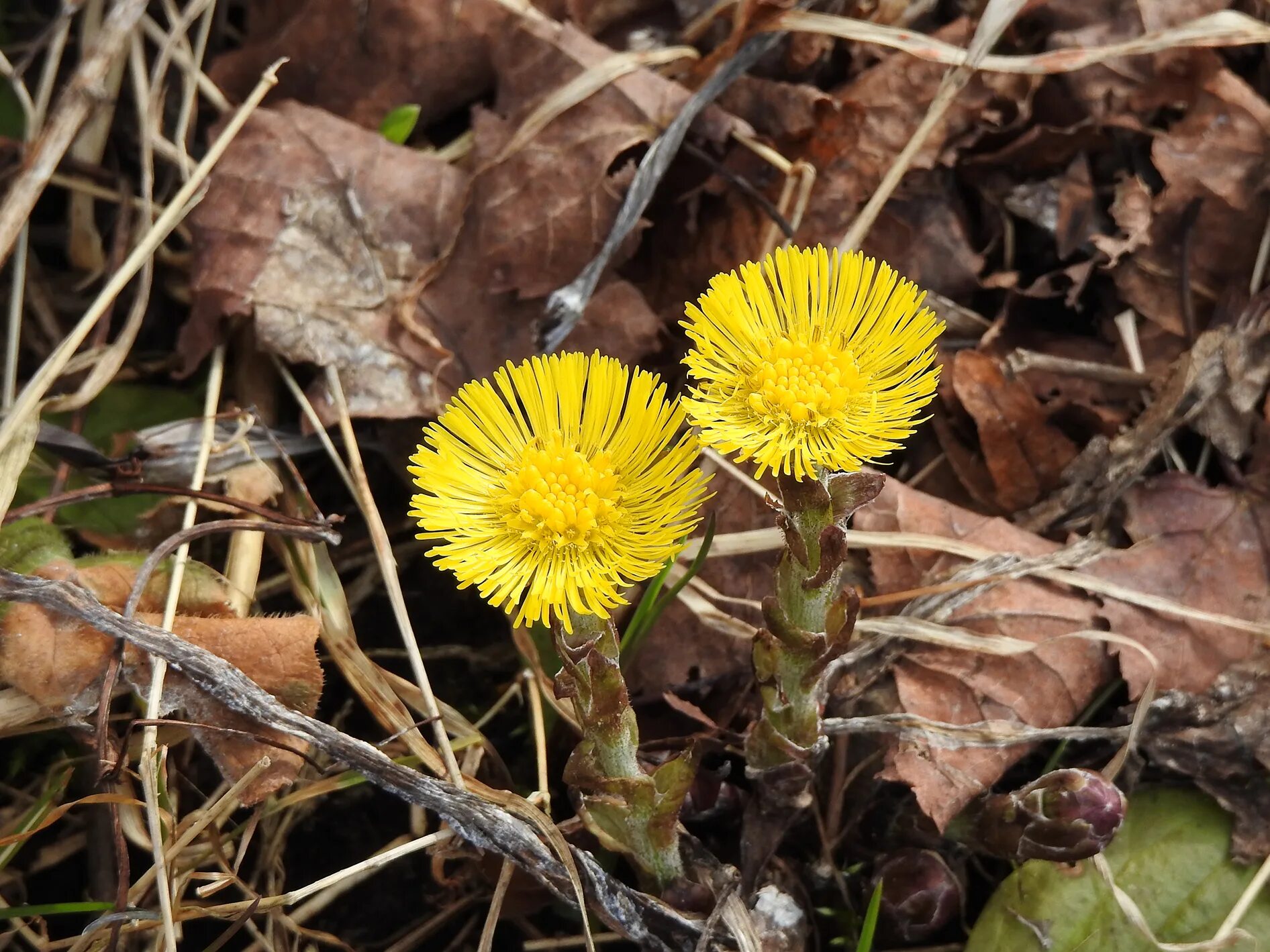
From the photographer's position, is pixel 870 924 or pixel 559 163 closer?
pixel 870 924

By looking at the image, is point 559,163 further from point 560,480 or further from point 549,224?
point 560,480

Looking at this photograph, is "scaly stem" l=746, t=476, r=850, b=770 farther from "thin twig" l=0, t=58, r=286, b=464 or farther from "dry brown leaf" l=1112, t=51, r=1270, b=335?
"thin twig" l=0, t=58, r=286, b=464

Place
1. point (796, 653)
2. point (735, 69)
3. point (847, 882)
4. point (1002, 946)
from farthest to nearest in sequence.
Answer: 1. point (735, 69)
2. point (847, 882)
3. point (1002, 946)
4. point (796, 653)

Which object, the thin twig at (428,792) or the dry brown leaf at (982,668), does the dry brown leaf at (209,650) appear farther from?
the dry brown leaf at (982,668)

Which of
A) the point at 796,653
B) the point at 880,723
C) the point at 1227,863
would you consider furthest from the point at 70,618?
the point at 1227,863

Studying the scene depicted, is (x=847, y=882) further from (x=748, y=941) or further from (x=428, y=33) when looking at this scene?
(x=428, y=33)

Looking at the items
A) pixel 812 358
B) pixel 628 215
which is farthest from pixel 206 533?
pixel 812 358

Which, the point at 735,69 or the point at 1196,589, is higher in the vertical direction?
the point at 735,69

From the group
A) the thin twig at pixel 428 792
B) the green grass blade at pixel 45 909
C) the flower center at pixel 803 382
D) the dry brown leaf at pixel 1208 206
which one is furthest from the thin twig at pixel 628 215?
the green grass blade at pixel 45 909
